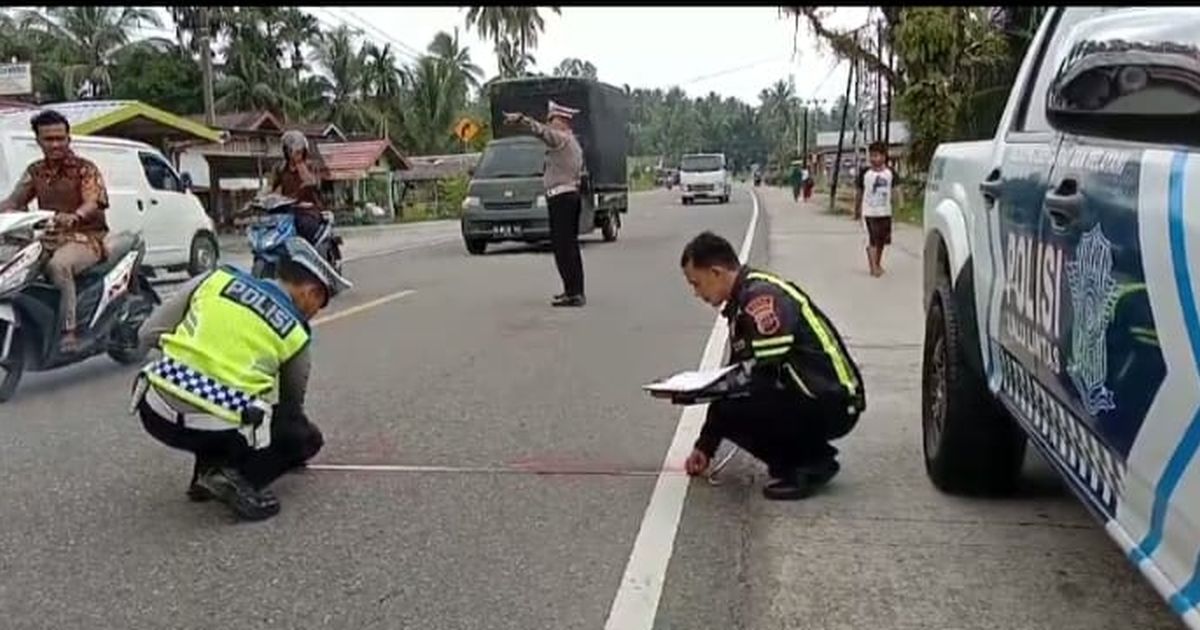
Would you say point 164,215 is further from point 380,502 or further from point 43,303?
point 380,502

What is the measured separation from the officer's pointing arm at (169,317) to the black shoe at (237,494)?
1.90 feet

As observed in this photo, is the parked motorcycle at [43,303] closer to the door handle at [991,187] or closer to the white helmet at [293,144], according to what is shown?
the white helmet at [293,144]

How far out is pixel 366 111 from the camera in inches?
2201

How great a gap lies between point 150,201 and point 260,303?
442 inches

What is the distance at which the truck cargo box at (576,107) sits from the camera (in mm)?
20969

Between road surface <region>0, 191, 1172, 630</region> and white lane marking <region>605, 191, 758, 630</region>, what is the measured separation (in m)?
0.02

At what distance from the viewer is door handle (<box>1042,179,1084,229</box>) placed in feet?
9.81

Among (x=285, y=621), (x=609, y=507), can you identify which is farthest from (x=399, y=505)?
(x=285, y=621)

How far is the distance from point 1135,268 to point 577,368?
18.0 feet

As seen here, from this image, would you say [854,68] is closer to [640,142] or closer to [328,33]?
[328,33]

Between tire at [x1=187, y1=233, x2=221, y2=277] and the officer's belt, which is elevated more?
the officer's belt

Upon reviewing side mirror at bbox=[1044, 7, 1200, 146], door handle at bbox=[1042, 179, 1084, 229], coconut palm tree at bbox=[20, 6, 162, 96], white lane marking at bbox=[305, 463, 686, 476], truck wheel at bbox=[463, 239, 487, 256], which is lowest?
truck wheel at bbox=[463, 239, 487, 256]

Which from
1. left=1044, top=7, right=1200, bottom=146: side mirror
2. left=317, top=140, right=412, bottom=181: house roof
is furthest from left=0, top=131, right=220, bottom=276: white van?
left=317, top=140, right=412, bottom=181: house roof

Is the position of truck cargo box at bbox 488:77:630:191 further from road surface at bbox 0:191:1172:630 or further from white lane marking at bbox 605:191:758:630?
white lane marking at bbox 605:191:758:630
